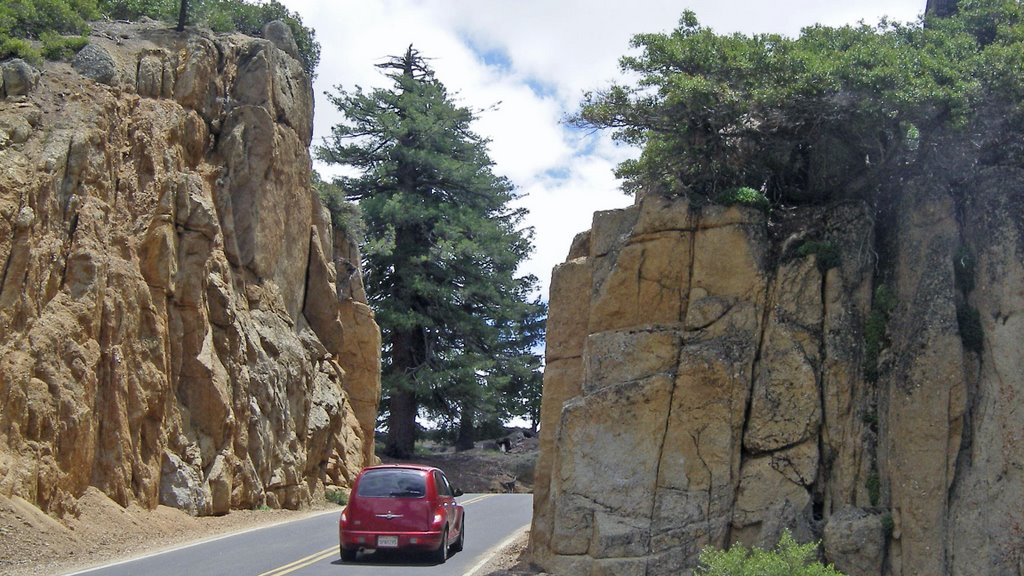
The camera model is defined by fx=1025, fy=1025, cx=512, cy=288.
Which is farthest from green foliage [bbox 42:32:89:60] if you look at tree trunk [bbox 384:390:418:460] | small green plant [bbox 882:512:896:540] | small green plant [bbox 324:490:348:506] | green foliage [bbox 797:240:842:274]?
tree trunk [bbox 384:390:418:460]

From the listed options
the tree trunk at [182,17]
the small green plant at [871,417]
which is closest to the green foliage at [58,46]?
the tree trunk at [182,17]

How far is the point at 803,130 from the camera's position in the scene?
50.6ft

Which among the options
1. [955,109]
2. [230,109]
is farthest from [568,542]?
[230,109]

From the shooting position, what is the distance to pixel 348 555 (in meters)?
16.8

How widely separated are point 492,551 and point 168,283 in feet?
33.2

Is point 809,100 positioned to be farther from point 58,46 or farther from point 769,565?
point 58,46

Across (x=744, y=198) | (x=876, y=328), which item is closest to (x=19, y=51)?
(x=744, y=198)

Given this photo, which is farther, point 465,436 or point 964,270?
point 465,436

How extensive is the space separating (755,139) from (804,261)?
7.46 ft

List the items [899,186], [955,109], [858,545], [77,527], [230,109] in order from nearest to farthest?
1. [858,545]
2. [955,109]
3. [899,186]
4. [77,527]
5. [230,109]

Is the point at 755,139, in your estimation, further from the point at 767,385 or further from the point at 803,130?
the point at 767,385

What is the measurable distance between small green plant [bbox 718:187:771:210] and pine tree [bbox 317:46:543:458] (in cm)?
2456

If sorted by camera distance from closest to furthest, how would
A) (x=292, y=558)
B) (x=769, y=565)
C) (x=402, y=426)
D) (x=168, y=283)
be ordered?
(x=769, y=565) < (x=292, y=558) < (x=168, y=283) < (x=402, y=426)

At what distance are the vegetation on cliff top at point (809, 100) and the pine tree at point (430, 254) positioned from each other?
78.4 ft
